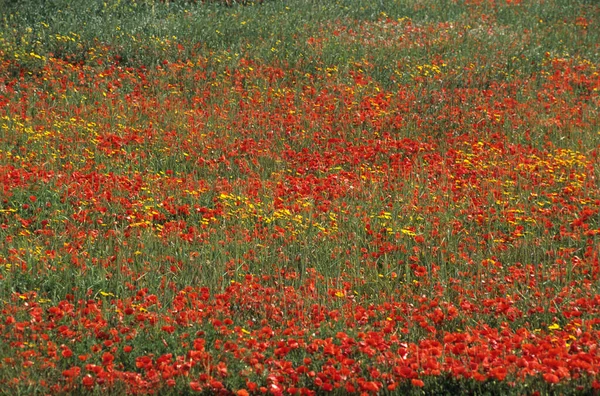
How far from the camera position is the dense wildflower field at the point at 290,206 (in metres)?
4.71

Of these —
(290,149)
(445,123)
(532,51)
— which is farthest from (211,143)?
(532,51)

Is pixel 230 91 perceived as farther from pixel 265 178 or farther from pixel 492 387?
pixel 492 387

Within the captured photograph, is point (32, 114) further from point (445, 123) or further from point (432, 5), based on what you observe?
point (432, 5)

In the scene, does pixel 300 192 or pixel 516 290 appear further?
pixel 300 192

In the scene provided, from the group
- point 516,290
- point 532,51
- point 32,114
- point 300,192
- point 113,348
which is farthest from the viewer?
point 532,51

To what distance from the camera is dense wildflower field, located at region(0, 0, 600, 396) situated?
4711 millimetres

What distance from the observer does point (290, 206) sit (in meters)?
7.66

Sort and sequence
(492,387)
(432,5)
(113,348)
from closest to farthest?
(492,387) → (113,348) → (432,5)

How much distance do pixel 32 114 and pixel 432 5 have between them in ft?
33.8

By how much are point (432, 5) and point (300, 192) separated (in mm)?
10888

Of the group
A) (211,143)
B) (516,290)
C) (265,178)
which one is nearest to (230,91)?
(211,143)

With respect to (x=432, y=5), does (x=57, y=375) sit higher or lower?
higher

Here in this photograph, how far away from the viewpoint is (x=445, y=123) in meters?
11.0

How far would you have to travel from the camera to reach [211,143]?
9.65 metres
